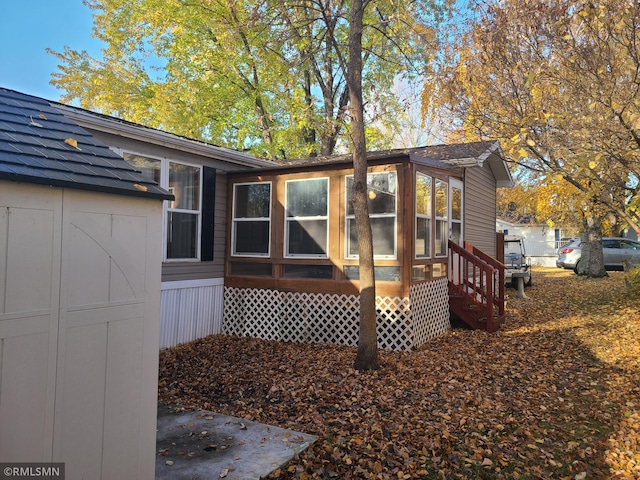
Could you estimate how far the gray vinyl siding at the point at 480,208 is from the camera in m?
11.3

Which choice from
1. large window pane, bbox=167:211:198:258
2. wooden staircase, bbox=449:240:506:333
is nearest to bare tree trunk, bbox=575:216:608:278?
wooden staircase, bbox=449:240:506:333

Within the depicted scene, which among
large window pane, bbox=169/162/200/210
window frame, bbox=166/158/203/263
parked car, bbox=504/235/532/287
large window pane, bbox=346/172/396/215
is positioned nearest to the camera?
large window pane, bbox=346/172/396/215

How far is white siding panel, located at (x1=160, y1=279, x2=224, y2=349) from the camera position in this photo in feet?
25.5

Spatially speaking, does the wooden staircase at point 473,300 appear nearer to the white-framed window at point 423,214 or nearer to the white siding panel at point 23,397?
the white-framed window at point 423,214

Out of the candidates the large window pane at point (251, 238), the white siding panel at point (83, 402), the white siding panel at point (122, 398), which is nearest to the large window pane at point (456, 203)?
the large window pane at point (251, 238)

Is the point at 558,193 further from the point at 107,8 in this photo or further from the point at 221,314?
the point at 107,8

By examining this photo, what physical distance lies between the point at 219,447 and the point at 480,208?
10.5m

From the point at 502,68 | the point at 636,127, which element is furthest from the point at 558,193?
the point at 636,127

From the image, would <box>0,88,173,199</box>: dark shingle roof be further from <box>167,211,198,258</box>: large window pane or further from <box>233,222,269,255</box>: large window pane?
<box>233,222,269,255</box>: large window pane

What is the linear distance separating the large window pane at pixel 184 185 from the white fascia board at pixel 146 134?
0.35 m

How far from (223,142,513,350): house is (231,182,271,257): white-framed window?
2cm

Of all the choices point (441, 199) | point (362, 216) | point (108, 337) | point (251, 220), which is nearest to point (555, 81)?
point (441, 199)

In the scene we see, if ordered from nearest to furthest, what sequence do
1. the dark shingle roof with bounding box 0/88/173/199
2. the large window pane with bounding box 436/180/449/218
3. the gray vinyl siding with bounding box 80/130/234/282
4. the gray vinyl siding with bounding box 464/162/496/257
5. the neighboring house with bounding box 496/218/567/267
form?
the dark shingle roof with bounding box 0/88/173/199 < the gray vinyl siding with bounding box 80/130/234/282 < the large window pane with bounding box 436/180/449/218 < the gray vinyl siding with bounding box 464/162/496/257 < the neighboring house with bounding box 496/218/567/267

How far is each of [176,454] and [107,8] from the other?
19758 millimetres
